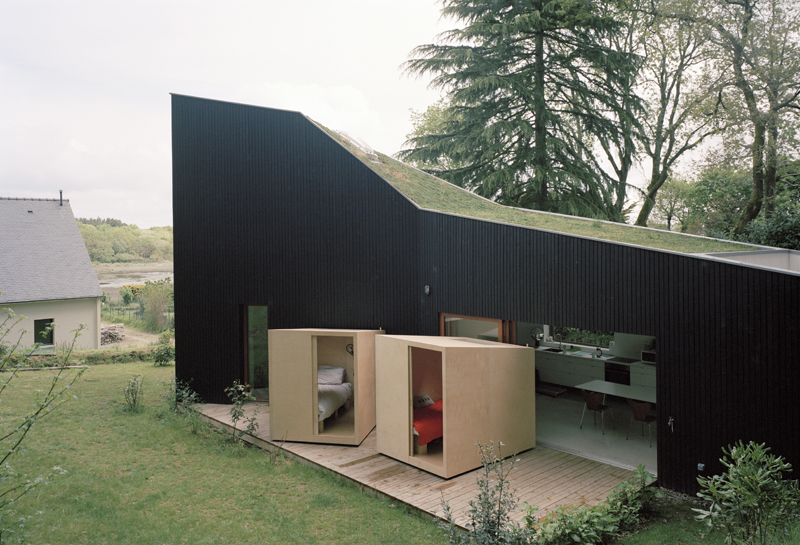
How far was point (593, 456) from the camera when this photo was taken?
680 centimetres

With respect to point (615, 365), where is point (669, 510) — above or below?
below

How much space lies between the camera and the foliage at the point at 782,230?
1147 cm

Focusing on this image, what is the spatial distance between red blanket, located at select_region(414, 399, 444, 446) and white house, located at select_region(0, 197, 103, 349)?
15.0 metres

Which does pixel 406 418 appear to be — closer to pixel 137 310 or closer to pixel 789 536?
pixel 789 536

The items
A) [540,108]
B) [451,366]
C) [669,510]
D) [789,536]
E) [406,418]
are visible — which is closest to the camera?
[789,536]

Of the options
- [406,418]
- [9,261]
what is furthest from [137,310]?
[406,418]

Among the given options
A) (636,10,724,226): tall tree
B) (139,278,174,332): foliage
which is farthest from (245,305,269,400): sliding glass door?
(139,278,174,332): foliage

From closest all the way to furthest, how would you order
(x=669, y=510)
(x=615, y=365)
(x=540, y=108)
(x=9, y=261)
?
(x=669, y=510)
(x=615, y=365)
(x=540, y=108)
(x=9, y=261)

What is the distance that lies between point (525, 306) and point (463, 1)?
437 inches

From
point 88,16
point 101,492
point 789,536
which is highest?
point 88,16

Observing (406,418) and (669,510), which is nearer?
(669,510)

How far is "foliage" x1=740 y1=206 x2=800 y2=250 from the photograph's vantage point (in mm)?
11469

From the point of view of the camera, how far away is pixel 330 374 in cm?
880

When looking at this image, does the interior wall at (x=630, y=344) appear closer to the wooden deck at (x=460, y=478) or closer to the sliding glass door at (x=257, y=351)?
the wooden deck at (x=460, y=478)
